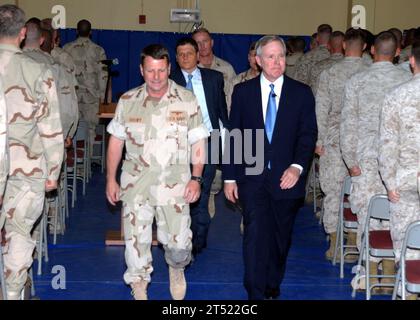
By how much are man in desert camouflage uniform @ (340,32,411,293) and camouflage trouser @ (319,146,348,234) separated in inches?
33.7

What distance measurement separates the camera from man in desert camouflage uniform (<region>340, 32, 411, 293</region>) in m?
5.70

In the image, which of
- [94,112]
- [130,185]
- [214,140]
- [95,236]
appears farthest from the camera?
[94,112]

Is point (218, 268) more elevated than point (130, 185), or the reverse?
point (130, 185)

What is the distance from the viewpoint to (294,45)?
35.2ft

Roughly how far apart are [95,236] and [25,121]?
10.0ft

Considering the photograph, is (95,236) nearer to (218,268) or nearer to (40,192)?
(218,268)

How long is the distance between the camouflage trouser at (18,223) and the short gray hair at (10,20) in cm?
86

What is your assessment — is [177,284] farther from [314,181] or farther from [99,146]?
[99,146]

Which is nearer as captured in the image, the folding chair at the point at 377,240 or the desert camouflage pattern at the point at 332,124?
the folding chair at the point at 377,240

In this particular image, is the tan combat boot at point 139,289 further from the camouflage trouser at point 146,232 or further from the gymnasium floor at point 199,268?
the gymnasium floor at point 199,268

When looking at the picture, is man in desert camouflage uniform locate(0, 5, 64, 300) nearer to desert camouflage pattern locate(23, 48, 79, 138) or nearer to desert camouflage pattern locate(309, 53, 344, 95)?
desert camouflage pattern locate(23, 48, 79, 138)

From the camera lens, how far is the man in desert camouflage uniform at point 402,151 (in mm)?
4570

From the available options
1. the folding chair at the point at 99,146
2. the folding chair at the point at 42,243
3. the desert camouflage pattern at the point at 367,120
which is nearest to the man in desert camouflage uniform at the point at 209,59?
the desert camouflage pattern at the point at 367,120

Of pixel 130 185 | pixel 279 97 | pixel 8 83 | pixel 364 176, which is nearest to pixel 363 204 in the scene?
pixel 364 176
